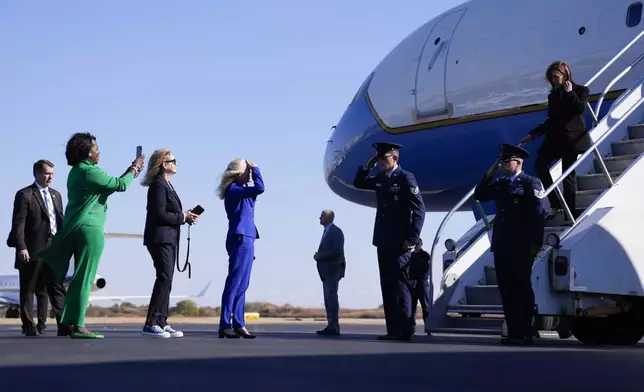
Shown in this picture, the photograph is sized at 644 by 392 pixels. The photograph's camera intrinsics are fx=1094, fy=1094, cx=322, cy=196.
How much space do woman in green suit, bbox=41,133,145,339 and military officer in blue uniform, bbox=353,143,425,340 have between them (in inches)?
86.1

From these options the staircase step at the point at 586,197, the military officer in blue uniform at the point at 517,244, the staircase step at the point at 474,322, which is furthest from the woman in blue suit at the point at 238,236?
the staircase step at the point at 586,197

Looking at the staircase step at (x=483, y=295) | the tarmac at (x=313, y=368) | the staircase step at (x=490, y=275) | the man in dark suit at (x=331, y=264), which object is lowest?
the tarmac at (x=313, y=368)

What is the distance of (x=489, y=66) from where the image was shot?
1445cm

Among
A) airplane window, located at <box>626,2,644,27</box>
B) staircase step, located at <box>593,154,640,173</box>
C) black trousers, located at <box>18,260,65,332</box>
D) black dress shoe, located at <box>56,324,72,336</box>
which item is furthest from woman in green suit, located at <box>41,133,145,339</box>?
airplane window, located at <box>626,2,644,27</box>

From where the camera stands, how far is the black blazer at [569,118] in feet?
33.4

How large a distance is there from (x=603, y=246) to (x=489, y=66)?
5.62 metres

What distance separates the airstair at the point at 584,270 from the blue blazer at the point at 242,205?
5.87 feet

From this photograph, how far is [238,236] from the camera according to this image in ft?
33.1

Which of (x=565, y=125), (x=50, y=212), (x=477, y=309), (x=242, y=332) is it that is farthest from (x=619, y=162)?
(x=50, y=212)

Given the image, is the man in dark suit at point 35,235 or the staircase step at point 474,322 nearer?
the staircase step at point 474,322

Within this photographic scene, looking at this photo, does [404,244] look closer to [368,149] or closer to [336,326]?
[336,326]

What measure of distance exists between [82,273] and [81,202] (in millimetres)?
610

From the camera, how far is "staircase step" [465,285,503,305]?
1002cm

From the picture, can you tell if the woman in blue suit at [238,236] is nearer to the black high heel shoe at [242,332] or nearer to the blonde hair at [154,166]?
the black high heel shoe at [242,332]
